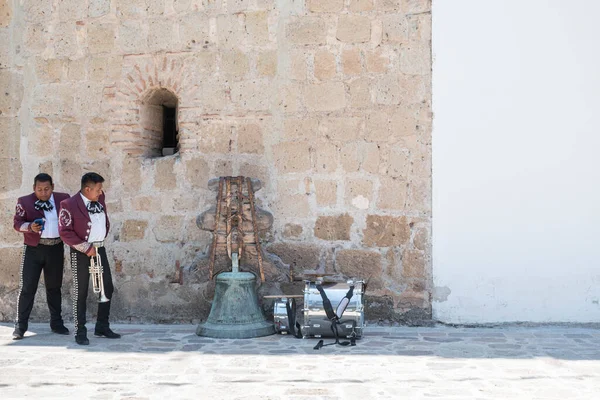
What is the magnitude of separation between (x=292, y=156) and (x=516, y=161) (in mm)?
2026

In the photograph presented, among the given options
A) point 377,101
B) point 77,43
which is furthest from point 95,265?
point 377,101

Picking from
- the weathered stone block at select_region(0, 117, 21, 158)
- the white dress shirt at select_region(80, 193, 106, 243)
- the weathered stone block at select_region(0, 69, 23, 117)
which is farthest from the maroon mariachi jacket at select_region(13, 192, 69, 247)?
the weathered stone block at select_region(0, 69, 23, 117)

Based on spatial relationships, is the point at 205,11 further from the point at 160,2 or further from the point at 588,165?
the point at 588,165

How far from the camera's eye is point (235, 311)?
19.2ft

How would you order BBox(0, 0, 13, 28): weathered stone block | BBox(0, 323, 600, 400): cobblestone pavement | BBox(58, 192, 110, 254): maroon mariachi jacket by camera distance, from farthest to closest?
BBox(0, 0, 13, 28): weathered stone block
BBox(58, 192, 110, 254): maroon mariachi jacket
BBox(0, 323, 600, 400): cobblestone pavement

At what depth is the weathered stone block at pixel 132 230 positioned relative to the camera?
655 centimetres

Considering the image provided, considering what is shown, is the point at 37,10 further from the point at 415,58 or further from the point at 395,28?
the point at 415,58

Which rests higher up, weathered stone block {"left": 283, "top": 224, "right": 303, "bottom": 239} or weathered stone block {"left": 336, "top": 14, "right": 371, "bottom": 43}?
weathered stone block {"left": 336, "top": 14, "right": 371, "bottom": 43}

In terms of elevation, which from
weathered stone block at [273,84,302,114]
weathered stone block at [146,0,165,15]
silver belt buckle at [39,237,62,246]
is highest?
weathered stone block at [146,0,165,15]

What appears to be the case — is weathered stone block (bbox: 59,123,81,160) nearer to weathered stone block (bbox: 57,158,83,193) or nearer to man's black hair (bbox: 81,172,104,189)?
weathered stone block (bbox: 57,158,83,193)

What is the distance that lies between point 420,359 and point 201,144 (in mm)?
2902

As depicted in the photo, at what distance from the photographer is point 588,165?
6.21m

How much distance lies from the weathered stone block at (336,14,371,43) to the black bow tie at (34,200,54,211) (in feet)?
9.70

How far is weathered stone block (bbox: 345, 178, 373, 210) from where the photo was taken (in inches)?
248
